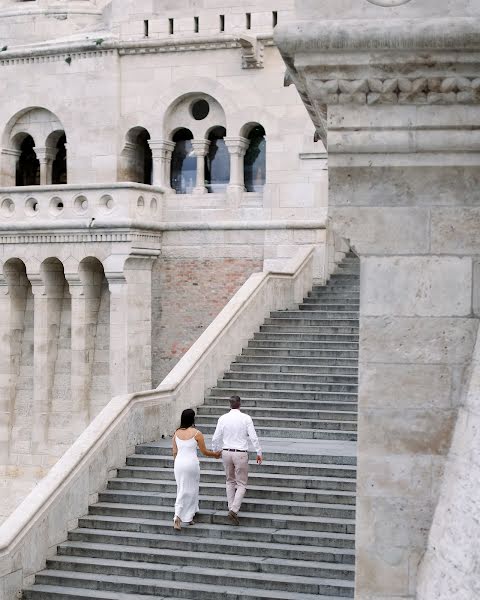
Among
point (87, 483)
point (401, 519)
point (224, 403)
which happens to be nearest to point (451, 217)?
point (401, 519)

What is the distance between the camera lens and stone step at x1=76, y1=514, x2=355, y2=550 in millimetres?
12195

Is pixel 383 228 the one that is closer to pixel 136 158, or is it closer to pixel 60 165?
pixel 136 158

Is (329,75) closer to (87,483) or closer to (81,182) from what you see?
(87,483)

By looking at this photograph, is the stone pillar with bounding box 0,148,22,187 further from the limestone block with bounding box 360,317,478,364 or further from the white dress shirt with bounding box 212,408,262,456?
the limestone block with bounding box 360,317,478,364

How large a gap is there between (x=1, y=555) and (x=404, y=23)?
765 centimetres

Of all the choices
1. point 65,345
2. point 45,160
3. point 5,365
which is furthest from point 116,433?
point 45,160

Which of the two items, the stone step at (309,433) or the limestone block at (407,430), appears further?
the stone step at (309,433)

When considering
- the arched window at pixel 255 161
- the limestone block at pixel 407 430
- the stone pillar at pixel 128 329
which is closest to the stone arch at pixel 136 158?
the arched window at pixel 255 161

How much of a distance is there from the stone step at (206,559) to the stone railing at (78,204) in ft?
31.3

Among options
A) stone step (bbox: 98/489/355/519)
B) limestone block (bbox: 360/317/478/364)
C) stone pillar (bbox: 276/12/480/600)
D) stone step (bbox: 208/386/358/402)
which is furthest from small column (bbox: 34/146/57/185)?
limestone block (bbox: 360/317/478/364)

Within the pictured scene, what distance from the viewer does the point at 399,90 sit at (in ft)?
21.5

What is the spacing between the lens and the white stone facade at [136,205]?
21922 mm

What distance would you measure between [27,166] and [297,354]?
9.98 meters

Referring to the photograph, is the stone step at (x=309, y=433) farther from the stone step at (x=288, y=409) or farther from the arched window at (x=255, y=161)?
the arched window at (x=255, y=161)
